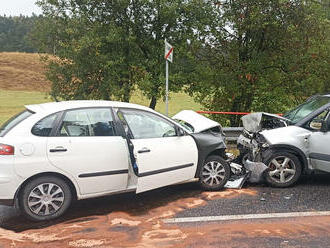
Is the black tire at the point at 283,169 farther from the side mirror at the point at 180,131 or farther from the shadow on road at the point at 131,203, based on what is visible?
the side mirror at the point at 180,131

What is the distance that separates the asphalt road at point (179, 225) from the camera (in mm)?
3990

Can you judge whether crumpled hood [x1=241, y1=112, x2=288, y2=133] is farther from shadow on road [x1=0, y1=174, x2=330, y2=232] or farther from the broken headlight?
shadow on road [x1=0, y1=174, x2=330, y2=232]

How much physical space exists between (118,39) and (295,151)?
7.32 metres

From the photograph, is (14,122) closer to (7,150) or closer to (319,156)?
(7,150)

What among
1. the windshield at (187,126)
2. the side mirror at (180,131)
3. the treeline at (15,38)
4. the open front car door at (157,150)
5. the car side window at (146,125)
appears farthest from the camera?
the treeline at (15,38)

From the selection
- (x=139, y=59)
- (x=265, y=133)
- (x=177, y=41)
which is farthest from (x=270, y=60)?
(x=265, y=133)

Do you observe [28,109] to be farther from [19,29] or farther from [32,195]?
[19,29]

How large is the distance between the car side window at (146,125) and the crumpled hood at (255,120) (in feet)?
6.41

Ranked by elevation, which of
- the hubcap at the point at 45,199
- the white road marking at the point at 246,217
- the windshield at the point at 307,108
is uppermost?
the windshield at the point at 307,108

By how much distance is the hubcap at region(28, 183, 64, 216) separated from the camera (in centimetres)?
452

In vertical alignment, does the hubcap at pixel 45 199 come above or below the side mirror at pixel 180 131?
below

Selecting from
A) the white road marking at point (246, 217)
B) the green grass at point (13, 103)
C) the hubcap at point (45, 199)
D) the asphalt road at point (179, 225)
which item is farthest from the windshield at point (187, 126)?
the green grass at point (13, 103)

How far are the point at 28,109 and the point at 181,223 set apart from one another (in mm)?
2739

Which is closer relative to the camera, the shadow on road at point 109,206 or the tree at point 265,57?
the shadow on road at point 109,206
